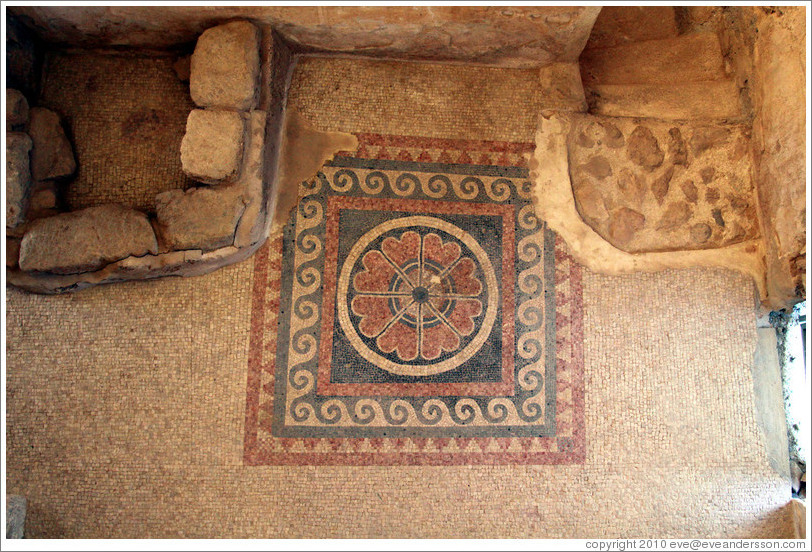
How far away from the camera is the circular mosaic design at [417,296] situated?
9.87ft

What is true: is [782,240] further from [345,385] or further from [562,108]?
[345,385]

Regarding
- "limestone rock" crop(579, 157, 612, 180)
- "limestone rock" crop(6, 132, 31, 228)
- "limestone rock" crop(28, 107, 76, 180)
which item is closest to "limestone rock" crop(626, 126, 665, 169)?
"limestone rock" crop(579, 157, 612, 180)

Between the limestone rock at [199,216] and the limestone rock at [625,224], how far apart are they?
193 centimetres

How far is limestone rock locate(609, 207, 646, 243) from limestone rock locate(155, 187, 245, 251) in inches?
75.8

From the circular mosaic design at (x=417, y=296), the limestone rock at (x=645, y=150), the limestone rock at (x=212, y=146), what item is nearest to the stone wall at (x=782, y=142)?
the limestone rock at (x=645, y=150)

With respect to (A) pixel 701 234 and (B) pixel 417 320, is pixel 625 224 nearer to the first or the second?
(A) pixel 701 234

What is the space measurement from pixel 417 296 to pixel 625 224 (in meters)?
1.18

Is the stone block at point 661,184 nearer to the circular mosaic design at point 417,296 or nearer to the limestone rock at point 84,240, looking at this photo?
the circular mosaic design at point 417,296

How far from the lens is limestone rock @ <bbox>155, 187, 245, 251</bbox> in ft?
→ 9.04

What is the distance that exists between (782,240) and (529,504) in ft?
6.03

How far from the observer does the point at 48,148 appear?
2873 mm

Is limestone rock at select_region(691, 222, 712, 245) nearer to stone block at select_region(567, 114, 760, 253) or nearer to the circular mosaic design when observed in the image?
stone block at select_region(567, 114, 760, 253)

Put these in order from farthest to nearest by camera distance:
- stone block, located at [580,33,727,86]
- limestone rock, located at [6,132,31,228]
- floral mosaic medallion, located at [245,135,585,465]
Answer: stone block, located at [580,33,727,86] → floral mosaic medallion, located at [245,135,585,465] → limestone rock, located at [6,132,31,228]

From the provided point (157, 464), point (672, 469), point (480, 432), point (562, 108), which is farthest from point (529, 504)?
point (562, 108)
